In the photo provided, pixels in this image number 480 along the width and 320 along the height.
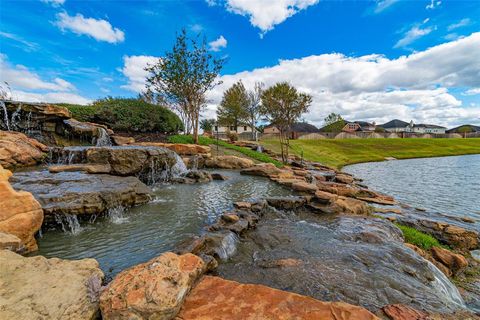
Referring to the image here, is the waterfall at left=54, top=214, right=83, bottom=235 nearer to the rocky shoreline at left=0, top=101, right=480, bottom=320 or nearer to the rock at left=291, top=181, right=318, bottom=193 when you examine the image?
the rocky shoreline at left=0, top=101, right=480, bottom=320

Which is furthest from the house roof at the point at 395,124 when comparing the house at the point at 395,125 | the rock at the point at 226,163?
the rock at the point at 226,163

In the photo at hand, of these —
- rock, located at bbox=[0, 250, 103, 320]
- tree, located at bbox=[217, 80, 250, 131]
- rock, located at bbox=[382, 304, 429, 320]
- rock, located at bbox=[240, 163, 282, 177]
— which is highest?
tree, located at bbox=[217, 80, 250, 131]

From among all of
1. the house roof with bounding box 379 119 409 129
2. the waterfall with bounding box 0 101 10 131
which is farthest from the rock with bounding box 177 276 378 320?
the house roof with bounding box 379 119 409 129

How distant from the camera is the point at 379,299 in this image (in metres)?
3.17

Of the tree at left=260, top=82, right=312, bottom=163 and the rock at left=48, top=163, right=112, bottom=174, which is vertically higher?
the tree at left=260, top=82, right=312, bottom=163

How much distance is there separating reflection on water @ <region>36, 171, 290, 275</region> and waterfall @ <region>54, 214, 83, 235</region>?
0.11 meters

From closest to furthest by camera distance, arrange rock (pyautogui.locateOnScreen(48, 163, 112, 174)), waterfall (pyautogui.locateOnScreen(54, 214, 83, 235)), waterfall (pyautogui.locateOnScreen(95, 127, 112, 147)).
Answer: waterfall (pyautogui.locateOnScreen(54, 214, 83, 235)), rock (pyautogui.locateOnScreen(48, 163, 112, 174)), waterfall (pyautogui.locateOnScreen(95, 127, 112, 147))

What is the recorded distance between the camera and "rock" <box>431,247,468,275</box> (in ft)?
17.1

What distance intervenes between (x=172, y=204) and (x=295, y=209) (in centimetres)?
400

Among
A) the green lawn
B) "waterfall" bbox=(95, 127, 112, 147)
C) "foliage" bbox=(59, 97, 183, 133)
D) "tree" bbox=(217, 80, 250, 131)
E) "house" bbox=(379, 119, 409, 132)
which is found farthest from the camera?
"house" bbox=(379, 119, 409, 132)

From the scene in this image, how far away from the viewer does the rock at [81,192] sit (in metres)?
5.27

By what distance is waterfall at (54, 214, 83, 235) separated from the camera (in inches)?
200

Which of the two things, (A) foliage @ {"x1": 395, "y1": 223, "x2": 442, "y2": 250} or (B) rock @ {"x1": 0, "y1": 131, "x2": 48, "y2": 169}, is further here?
(B) rock @ {"x1": 0, "y1": 131, "x2": 48, "y2": 169}

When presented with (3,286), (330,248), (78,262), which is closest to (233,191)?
(330,248)
